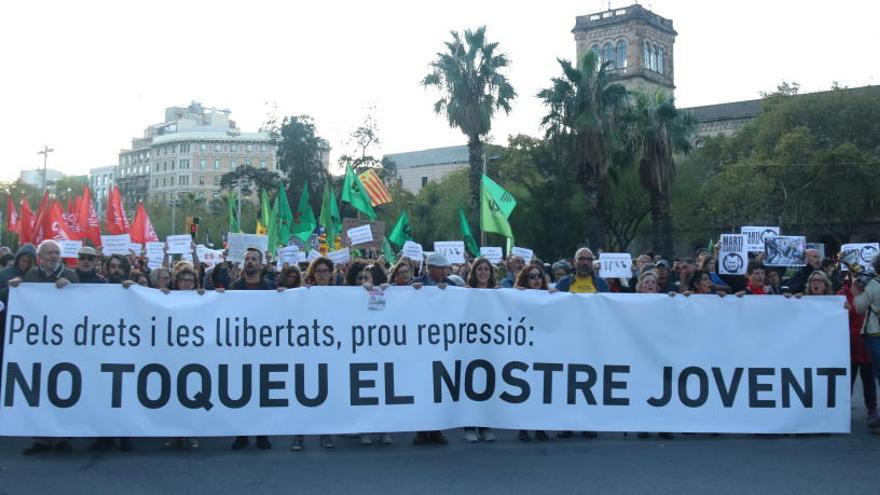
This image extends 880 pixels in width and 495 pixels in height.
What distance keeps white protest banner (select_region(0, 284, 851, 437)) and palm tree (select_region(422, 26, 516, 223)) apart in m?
28.5

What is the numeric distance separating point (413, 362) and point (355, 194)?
13.7 meters

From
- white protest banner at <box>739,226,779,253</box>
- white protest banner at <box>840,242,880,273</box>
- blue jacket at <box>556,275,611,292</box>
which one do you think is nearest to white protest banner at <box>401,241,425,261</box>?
white protest banner at <box>739,226,779,253</box>

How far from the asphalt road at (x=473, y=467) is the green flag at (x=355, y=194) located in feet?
42.7

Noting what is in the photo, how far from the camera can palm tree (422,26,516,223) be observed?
36.6m

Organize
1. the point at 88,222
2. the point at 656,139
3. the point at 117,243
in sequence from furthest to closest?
the point at 656,139 → the point at 88,222 → the point at 117,243

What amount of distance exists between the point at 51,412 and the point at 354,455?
2.42 metres

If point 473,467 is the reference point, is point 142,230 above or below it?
above

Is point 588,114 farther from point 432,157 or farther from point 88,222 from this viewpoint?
point 432,157

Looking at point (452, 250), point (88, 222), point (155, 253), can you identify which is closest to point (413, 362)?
point (452, 250)

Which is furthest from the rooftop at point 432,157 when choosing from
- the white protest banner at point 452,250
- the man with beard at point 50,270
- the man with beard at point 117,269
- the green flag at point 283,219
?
the man with beard at point 50,270

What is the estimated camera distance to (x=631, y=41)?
88188 millimetres

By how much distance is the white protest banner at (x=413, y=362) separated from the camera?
7.44m

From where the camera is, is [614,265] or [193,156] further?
[193,156]

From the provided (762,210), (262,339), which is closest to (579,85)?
(762,210)
